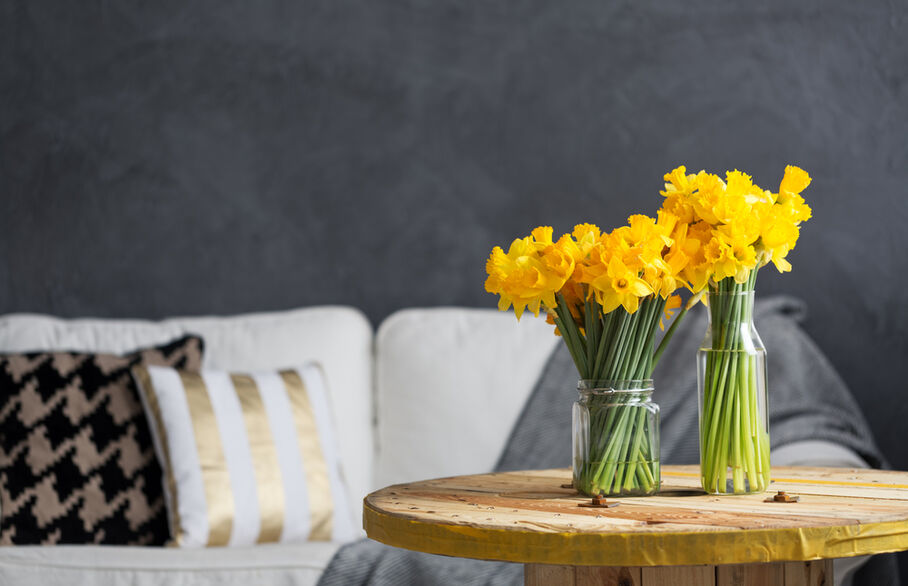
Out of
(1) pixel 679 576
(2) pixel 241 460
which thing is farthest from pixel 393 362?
(1) pixel 679 576

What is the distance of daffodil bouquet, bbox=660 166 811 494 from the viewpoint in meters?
1.09

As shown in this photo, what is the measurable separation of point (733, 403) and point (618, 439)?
0.46ft

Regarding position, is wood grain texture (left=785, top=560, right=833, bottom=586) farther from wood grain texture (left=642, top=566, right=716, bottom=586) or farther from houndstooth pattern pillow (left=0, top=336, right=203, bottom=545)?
houndstooth pattern pillow (left=0, top=336, right=203, bottom=545)

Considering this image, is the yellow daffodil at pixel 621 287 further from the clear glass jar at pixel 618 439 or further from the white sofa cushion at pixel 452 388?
the white sofa cushion at pixel 452 388

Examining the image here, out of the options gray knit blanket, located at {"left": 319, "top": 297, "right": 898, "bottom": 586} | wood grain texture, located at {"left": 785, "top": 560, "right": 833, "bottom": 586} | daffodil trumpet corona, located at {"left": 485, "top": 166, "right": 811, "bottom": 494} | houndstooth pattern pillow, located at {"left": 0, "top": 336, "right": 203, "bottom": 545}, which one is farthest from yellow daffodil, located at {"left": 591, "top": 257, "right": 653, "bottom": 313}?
houndstooth pattern pillow, located at {"left": 0, "top": 336, "right": 203, "bottom": 545}

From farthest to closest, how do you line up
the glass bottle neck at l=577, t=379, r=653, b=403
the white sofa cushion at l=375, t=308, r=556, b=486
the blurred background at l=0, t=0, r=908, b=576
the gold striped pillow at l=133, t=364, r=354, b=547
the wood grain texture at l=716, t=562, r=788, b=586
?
1. the blurred background at l=0, t=0, r=908, b=576
2. the white sofa cushion at l=375, t=308, r=556, b=486
3. the gold striped pillow at l=133, t=364, r=354, b=547
4. the glass bottle neck at l=577, t=379, r=653, b=403
5. the wood grain texture at l=716, t=562, r=788, b=586

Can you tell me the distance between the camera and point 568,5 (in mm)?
2660

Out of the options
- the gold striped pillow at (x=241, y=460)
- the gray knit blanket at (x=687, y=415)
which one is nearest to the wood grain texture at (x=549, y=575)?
the gray knit blanket at (x=687, y=415)

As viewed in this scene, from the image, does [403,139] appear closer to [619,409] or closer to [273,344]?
[273,344]

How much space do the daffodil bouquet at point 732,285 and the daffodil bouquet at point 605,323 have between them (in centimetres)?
3

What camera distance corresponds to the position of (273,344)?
2.38m

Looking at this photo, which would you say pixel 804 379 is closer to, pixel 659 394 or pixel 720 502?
pixel 659 394

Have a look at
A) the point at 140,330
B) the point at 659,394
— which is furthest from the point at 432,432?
the point at 140,330

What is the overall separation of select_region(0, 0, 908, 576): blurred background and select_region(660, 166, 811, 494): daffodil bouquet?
1473 millimetres
